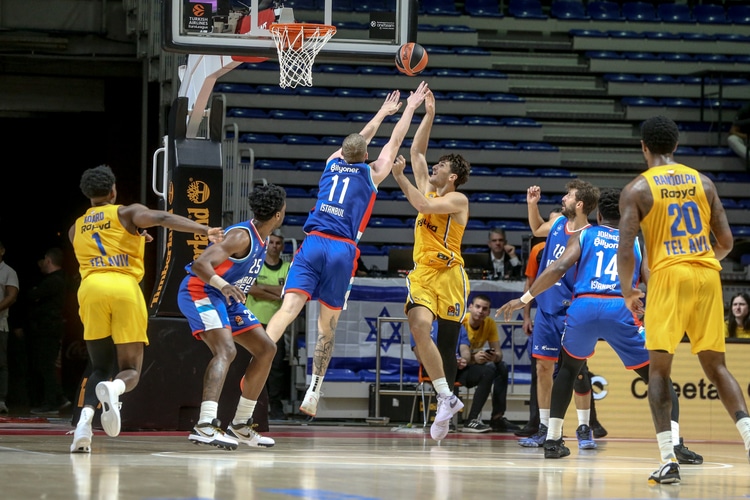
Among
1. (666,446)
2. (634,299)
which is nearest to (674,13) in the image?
(634,299)

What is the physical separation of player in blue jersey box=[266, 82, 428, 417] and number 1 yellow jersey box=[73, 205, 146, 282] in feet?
4.12

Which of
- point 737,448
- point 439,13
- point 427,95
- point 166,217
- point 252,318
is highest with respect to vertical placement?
point 439,13

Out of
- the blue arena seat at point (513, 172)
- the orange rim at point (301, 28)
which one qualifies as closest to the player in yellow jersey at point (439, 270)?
the orange rim at point (301, 28)

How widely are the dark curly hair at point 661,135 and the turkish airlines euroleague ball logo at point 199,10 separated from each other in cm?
517

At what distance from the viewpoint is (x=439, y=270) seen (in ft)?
31.3

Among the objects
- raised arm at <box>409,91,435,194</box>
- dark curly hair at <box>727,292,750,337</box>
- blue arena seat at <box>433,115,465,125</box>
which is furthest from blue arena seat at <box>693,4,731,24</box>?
raised arm at <box>409,91,435,194</box>

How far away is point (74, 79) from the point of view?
20391 mm

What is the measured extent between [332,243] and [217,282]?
1525 mm

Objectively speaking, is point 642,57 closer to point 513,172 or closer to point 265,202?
point 513,172

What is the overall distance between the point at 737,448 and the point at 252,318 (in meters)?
5.26

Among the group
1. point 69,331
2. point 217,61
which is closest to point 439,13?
point 69,331

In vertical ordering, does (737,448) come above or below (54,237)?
below

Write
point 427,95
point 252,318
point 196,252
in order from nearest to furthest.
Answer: point 252,318, point 427,95, point 196,252

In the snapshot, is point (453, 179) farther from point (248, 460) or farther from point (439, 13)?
point (439, 13)
